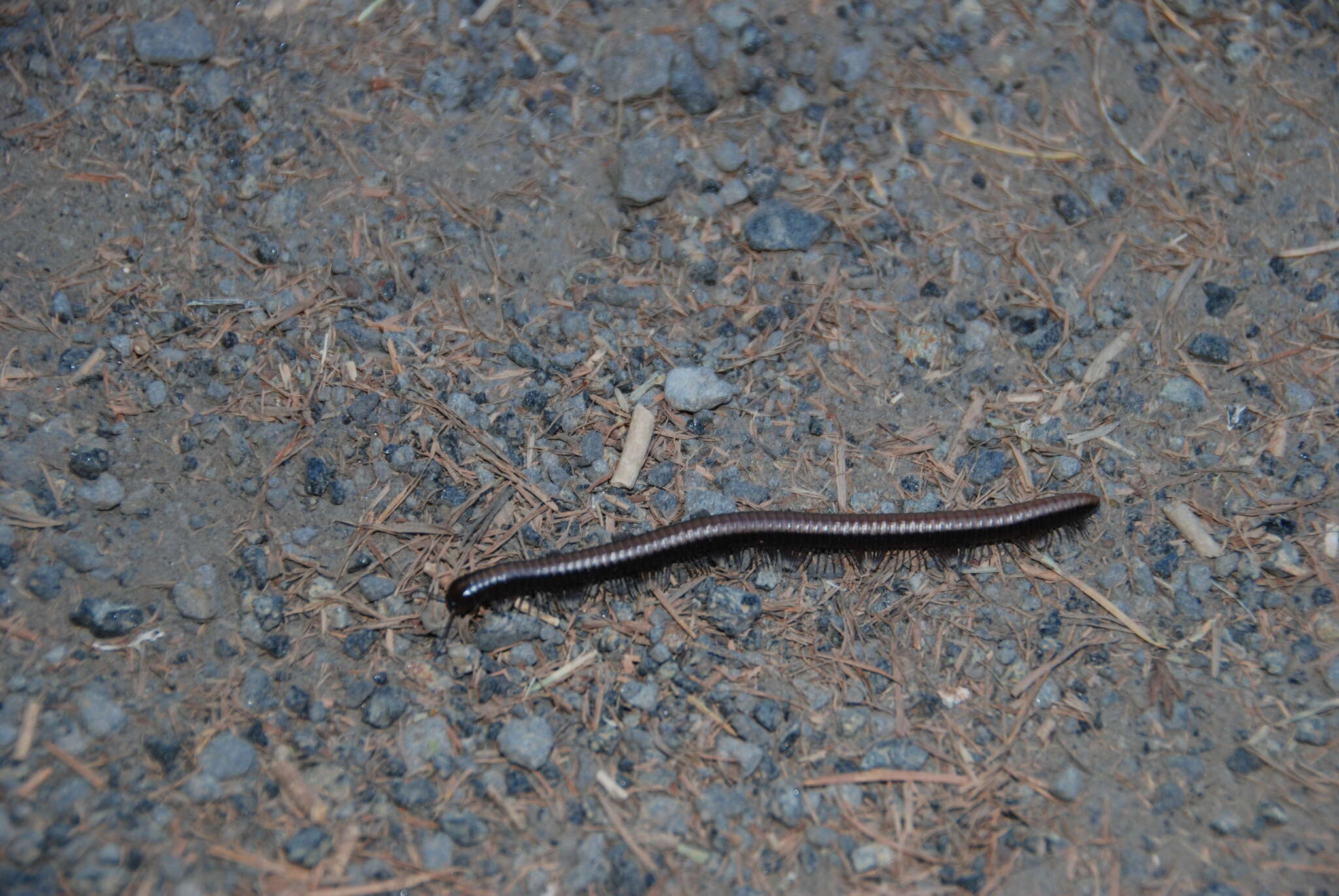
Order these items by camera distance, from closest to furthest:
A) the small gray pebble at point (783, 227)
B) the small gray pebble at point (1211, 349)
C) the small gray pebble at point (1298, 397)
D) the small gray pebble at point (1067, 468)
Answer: the small gray pebble at point (1067, 468)
the small gray pebble at point (1298, 397)
the small gray pebble at point (1211, 349)
the small gray pebble at point (783, 227)

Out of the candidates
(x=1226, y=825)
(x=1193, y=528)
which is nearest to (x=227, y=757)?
(x=1226, y=825)

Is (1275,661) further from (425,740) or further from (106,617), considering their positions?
(106,617)

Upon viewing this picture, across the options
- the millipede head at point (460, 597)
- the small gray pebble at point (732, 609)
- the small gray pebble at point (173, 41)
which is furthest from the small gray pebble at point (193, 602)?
the small gray pebble at point (173, 41)

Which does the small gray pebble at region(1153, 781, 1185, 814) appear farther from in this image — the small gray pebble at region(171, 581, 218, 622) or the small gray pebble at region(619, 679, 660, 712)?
the small gray pebble at region(171, 581, 218, 622)

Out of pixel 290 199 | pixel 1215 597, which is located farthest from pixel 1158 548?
pixel 290 199

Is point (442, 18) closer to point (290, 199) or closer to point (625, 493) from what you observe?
point (290, 199)

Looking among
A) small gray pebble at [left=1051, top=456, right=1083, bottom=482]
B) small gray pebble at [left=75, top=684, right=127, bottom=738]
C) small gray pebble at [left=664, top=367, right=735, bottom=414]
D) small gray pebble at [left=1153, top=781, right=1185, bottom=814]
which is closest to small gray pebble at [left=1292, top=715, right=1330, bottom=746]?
small gray pebble at [left=1153, top=781, right=1185, bottom=814]

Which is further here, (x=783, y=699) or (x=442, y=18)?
(x=442, y=18)

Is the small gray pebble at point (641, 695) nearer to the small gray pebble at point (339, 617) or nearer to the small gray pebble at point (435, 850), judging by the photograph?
the small gray pebble at point (435, 850)
